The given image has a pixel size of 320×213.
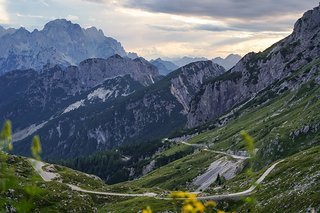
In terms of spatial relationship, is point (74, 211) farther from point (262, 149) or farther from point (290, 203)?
point (262, 149)

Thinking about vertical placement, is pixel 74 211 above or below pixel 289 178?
below

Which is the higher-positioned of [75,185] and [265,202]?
[265,202]

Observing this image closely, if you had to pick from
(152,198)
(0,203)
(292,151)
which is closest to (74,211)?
(152,198)

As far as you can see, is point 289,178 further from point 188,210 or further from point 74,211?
point 188,210

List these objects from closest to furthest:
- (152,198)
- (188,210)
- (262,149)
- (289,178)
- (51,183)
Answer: (188,210), (289,178), (152,198), (51,183), (262,149)

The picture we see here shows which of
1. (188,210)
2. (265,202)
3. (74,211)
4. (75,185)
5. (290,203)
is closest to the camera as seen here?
(188,210)

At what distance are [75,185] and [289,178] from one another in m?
74.8

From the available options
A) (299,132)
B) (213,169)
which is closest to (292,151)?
(299,132)

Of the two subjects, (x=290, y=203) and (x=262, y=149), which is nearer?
(x=290, y=203)

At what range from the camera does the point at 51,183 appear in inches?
4791

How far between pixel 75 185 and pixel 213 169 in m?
75.8

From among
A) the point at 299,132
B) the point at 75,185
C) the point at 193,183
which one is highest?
the point at 299,132

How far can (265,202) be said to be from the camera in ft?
258

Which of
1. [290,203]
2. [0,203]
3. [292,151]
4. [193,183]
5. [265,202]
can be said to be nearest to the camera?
[0,203]
